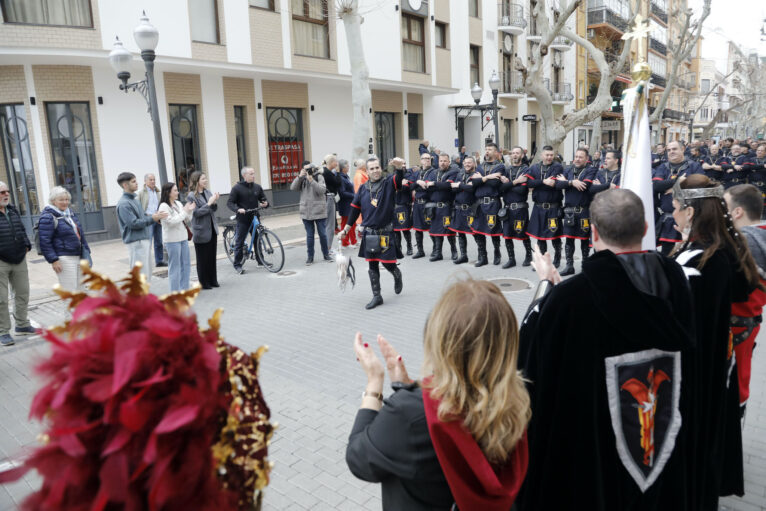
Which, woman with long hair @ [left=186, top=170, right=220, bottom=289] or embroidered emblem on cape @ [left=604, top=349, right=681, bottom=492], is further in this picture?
woman with long hair @ [left=186, top=170, right=220, bottom=289]

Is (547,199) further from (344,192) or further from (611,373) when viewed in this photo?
(611,373)

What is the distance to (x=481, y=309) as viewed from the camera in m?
1.75

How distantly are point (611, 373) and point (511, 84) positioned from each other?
30.8 meters

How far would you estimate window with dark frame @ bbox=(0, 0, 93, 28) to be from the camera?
1290cm

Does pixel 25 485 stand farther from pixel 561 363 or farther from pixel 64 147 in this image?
pixel 64 147

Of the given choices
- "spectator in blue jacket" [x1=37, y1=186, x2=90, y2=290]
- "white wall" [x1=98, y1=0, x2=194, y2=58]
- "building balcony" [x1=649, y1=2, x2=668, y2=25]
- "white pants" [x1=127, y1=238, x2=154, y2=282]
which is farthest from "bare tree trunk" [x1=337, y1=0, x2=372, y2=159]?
"building balcony" [x1=649, y1=2, x2=668, y2=25]

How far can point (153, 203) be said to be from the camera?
35.3 feet

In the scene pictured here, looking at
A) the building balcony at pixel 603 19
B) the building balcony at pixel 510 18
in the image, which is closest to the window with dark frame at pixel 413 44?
the building balcony at pixel 510 18

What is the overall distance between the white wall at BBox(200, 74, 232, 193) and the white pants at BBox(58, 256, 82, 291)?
400 inches

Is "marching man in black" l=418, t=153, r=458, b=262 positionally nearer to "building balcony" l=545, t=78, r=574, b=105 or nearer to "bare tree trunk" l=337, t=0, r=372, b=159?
"bare tree trunk" l=337, t=0, r=372, b=159

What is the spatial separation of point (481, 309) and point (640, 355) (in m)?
1.09

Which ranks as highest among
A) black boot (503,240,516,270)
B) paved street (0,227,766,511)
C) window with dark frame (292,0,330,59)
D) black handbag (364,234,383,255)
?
window with dark frame (292,0,330,59)

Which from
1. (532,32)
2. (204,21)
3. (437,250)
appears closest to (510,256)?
(437,250)

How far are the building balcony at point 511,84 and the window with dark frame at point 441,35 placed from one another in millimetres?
5178
